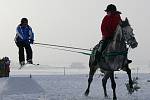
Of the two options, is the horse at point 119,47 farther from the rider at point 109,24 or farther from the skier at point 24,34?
the skier at point 24,34

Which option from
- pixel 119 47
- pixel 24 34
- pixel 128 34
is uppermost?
pixel 24 34

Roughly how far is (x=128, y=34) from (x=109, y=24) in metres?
1.01

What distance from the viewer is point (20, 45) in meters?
17.1

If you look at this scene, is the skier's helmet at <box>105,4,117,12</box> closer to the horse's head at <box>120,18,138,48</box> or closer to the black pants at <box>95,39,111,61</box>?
the horse's head at <box>120,18,138,48</box>

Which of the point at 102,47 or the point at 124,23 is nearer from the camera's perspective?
the point at 124,23

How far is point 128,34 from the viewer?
14.1 meters

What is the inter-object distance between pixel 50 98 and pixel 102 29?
2.98m

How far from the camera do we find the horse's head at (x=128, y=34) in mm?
13934

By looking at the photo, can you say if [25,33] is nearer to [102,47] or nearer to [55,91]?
[102,47]

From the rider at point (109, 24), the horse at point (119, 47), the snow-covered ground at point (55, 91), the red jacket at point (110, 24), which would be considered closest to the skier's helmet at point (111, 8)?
the rider at point (109, 24)

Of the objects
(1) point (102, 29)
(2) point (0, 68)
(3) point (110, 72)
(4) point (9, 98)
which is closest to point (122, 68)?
(3) point (110, 72)

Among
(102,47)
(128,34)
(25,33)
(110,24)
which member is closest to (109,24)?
(110,24)

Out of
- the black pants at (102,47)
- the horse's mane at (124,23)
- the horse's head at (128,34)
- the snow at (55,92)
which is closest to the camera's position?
the horse's head at (128,34)

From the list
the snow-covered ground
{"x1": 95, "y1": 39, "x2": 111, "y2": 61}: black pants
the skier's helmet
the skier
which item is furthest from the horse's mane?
the skier
